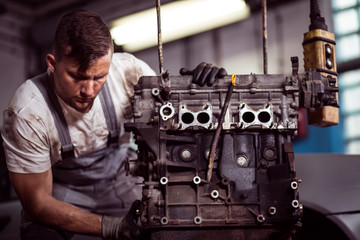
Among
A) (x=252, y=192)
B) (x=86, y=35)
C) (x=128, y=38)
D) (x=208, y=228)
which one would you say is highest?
(x=128, y=38)

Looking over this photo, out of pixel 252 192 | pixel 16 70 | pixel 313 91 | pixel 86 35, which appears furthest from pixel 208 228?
pixel 16 70

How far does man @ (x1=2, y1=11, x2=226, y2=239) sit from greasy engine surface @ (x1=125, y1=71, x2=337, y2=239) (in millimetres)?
124

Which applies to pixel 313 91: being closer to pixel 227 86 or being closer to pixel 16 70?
pixel 227 86

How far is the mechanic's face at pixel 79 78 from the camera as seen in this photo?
1682 mm

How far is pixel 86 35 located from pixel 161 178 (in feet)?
2.13

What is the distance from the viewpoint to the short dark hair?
1647mm

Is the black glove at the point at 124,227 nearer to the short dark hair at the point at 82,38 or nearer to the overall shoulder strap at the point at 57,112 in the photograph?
the overall shoulder strap at the point at 57,112

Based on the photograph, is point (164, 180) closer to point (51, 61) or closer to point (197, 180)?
point (197, 180)

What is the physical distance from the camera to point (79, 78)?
1.70m

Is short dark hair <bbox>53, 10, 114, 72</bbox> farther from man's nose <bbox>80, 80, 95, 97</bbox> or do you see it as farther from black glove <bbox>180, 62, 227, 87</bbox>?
black glove <bbox>180, 62, 227, 87</bbox>

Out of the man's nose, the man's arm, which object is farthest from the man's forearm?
the man's nose

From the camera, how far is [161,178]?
137 centimetres

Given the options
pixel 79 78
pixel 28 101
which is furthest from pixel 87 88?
pixel 28 101

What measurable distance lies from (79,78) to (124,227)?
592 mm
